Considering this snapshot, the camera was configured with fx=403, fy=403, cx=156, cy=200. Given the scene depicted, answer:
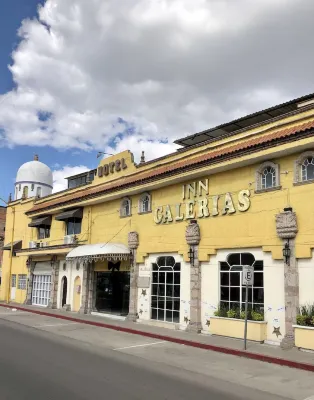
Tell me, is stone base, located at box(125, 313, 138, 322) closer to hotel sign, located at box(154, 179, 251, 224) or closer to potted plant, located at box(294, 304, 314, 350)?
hotel sign, located at box(154, 179, 251, 224)

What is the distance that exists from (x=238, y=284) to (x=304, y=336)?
133 inches

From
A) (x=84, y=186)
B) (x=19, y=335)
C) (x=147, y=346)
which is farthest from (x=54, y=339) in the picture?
(x=84, y=186)

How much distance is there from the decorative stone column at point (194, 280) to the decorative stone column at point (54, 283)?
41.1 feet

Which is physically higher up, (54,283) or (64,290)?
(54,283)

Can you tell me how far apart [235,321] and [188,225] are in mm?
4402

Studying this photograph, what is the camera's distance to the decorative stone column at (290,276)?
1272 centimetres

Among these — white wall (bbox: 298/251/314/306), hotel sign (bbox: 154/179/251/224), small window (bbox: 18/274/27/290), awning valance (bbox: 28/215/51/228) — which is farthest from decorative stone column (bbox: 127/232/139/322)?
small window (bbox: 18/274/27/290)

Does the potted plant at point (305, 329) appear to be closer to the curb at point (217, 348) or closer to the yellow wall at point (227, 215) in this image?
the curb at point (217, 348)

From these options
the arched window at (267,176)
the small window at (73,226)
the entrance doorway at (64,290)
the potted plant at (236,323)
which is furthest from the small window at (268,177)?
the entrance doorway at (64,290)

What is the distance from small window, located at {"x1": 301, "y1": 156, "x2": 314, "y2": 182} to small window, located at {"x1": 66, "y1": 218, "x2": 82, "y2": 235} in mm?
15131

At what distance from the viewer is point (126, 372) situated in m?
9.22

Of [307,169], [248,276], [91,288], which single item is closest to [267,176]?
[307,169]

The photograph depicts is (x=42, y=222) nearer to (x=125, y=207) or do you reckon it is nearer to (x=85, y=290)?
(x=85, y=290)

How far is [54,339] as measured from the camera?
1408 centimetres
